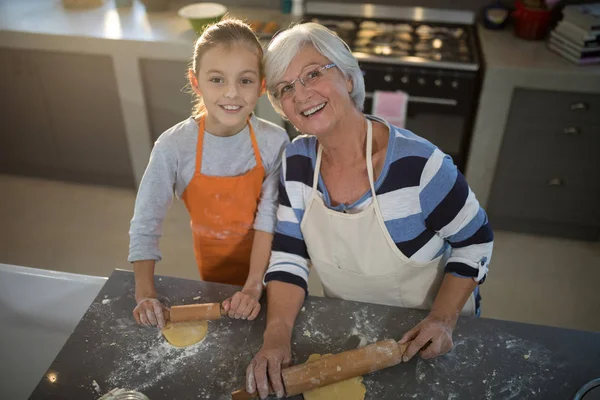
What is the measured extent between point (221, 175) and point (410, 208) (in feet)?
1.78

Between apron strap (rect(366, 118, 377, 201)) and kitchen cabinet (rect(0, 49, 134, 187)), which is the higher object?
apron strap (rect(366, 118, 377, 201))

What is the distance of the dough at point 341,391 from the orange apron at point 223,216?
60 cm

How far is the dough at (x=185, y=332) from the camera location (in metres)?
1.20

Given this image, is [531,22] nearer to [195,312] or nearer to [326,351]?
[326,351]

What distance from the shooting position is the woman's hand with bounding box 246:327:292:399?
3.58ft

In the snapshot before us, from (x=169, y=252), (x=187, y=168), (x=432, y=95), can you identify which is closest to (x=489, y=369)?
(x=187, y=168)

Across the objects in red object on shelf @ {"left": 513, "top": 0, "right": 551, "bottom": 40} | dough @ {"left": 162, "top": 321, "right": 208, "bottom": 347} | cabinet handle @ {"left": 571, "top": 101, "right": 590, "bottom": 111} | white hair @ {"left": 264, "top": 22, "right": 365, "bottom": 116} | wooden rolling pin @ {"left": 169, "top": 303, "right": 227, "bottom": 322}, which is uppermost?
white hair @ {"left": 264, "top": 22, "right": 365, "bottom": 116}

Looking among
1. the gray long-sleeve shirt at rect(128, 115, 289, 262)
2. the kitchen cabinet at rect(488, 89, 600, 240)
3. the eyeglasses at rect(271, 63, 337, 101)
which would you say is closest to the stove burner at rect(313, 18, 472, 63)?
the kitchen cabinet at rect(488, 89, 600, 240)

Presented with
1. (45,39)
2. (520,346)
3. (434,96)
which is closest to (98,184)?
(45,39)

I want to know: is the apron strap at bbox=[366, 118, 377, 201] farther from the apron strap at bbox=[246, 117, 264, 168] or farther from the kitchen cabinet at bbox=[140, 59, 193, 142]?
the kitchen cabinet at bbox=[140, 59, 193, 142]

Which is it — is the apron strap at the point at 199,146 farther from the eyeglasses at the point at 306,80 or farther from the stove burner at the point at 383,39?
the stove burner at the point at 383,39

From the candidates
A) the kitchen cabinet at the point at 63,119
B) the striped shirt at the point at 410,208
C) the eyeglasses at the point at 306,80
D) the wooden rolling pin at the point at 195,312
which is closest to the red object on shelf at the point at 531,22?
the striped shirt at the point at 410,208

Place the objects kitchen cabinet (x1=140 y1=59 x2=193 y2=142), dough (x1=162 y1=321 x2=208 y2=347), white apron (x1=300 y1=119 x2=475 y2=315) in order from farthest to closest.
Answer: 1. kitchen cabinet (x1=140 y1=59 x2=193 y2=142)
2. white apron (x1=300 y1=119 x2=475 y2=315)
3. dough (x1=162 y1=321 x2=208 y2=347)

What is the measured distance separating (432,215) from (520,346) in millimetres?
359
